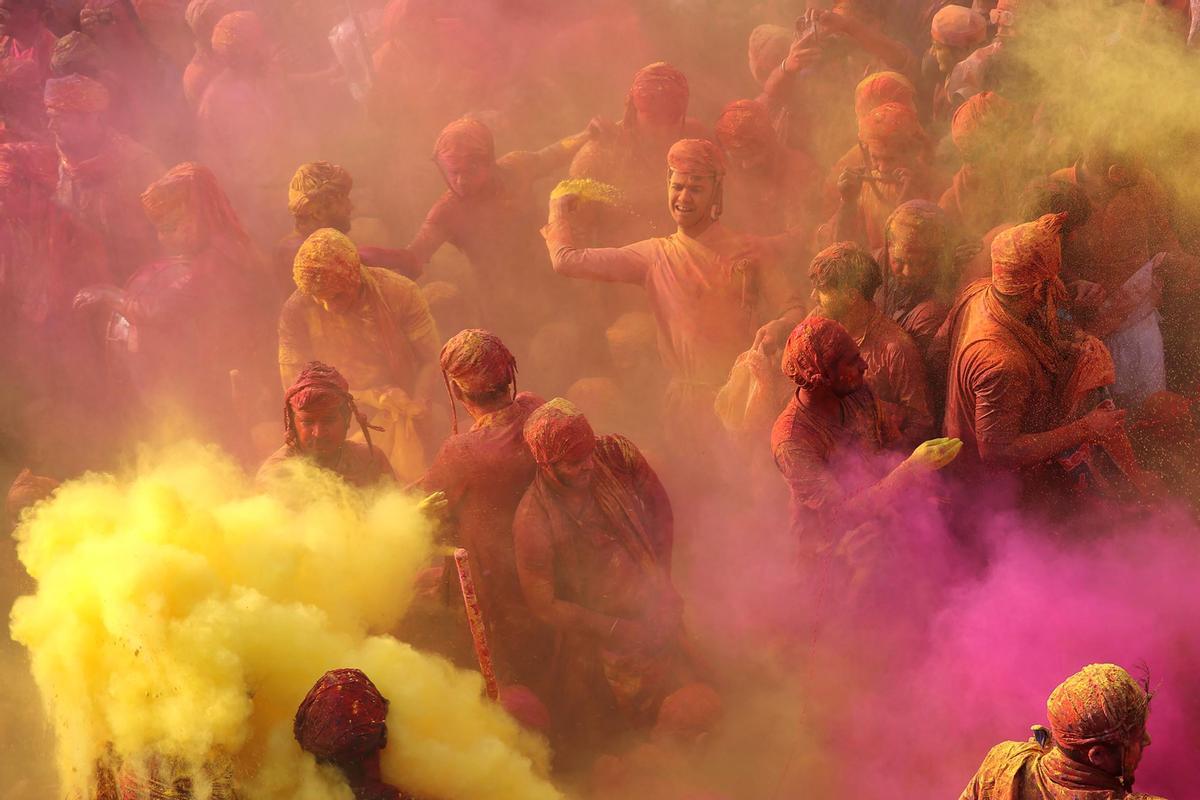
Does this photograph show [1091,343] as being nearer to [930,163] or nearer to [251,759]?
[930,163]

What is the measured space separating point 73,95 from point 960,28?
7.71 metres

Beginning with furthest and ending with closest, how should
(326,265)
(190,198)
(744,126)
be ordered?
(190,198) → (744,126) → (326,265)

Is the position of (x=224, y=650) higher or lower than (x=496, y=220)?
lower

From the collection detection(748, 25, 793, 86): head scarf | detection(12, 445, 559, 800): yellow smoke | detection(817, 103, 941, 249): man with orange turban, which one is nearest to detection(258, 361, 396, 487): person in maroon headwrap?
detection(12, 445, 559, 800): yellow smoke


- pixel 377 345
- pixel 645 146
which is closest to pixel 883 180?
pixel 645 146

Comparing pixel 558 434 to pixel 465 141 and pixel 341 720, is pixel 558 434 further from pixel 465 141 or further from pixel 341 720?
pixel 465 141

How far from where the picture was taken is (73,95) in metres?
10.6

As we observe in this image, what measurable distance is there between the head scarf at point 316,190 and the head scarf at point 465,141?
0.99 metres

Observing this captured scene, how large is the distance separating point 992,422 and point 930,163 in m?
3.03

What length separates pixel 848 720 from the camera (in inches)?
254

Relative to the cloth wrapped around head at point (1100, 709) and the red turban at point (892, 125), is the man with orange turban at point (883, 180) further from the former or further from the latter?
the cloth wrapped around head at point (1100, 709)

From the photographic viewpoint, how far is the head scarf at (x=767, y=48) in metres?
10.9

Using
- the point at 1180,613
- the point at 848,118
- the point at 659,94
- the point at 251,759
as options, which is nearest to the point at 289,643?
the point at 251,759

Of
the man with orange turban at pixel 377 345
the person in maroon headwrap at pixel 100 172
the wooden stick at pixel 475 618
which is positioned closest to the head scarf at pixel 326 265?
the man with orange turban at pixel 377 345
